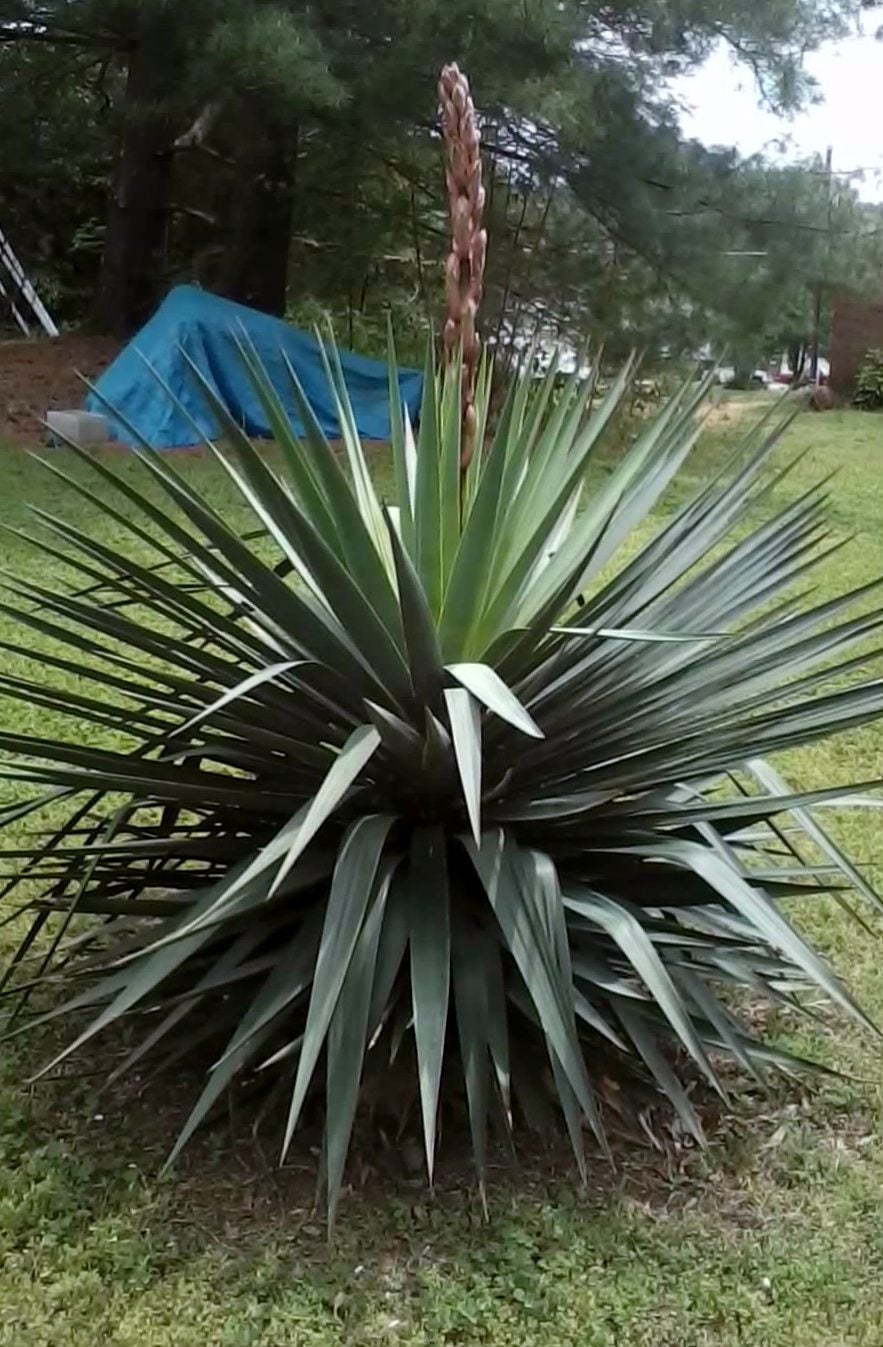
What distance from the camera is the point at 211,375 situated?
904 cm

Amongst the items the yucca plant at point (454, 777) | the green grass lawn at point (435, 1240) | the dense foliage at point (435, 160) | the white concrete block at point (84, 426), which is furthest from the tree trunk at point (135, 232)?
the green grass lawn at point (435, 1240)

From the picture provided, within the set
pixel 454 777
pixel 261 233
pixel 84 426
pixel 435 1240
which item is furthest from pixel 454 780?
pixel 261 233

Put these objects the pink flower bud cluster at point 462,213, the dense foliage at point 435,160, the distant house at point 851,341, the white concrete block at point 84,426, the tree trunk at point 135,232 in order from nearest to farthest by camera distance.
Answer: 1. the pink flower bud cluster at point 462,213
2. the dense foliage at point 435,160
3. the white concrete block at point 84,426
4. the tree trunk at point 135,232
5. the distant house at point 851,341

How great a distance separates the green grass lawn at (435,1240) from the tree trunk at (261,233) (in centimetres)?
882

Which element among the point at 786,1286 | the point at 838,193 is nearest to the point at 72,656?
the point at 786,1286

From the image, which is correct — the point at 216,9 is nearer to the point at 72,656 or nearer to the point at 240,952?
the point at 72,656

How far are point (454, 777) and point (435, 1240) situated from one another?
0.75 metres

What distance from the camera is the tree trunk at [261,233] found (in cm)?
1039

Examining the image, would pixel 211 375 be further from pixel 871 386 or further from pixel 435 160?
pixel 871 386

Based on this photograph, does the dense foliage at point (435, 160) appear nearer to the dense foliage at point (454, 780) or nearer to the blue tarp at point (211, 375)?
the blue tarp at point (211, 375)

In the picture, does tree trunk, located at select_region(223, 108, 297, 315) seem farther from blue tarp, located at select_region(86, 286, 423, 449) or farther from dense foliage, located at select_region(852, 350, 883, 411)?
dense foliage, located at select_region(852, 350, 883, 411)

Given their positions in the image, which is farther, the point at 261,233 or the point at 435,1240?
→ the point at 261,233

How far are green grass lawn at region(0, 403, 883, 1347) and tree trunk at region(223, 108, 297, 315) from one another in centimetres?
882

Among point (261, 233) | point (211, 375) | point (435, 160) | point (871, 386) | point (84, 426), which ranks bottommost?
point (84, 426)
